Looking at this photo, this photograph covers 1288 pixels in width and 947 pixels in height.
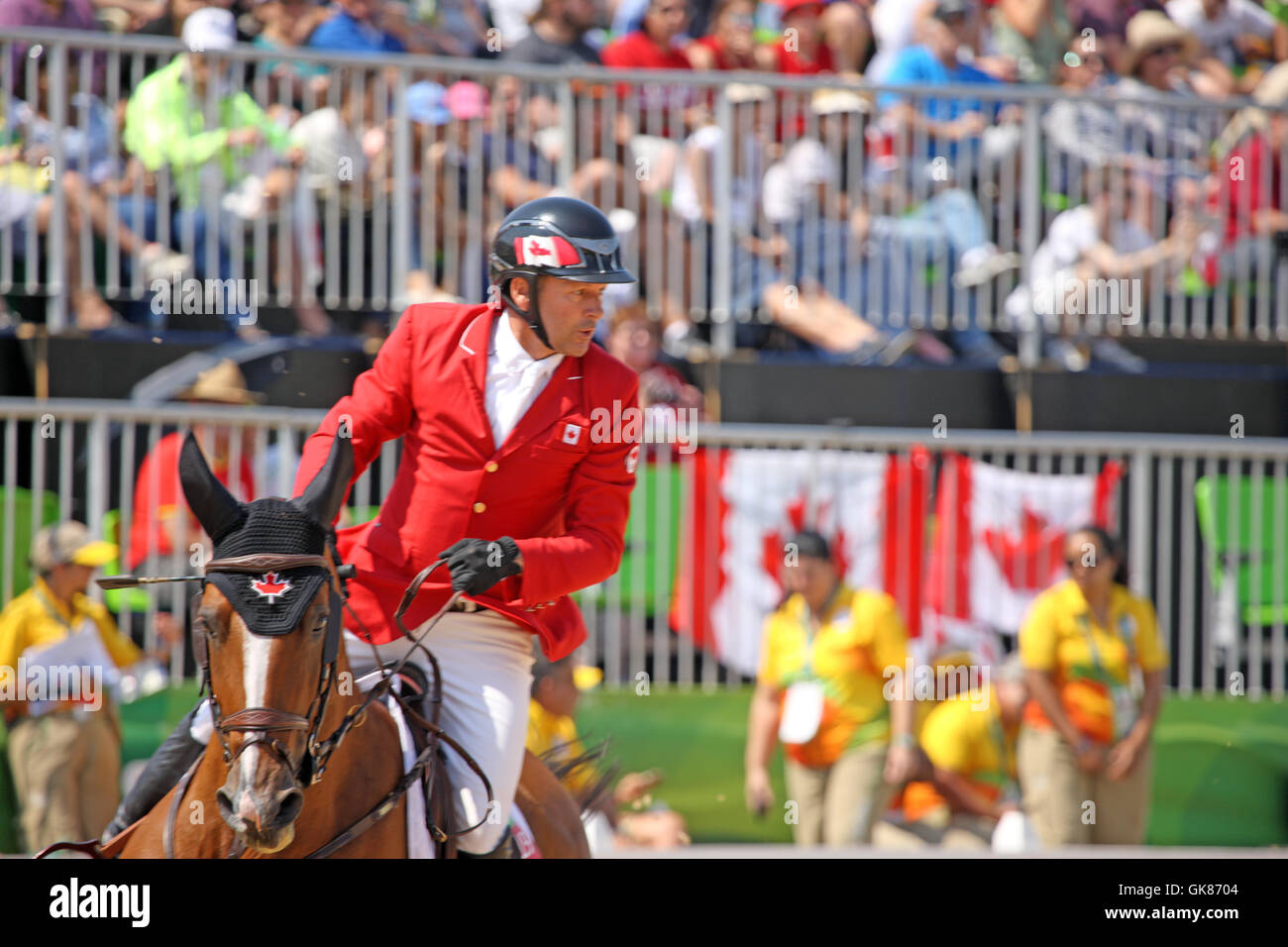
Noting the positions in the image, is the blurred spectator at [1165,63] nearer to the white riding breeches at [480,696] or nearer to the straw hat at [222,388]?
the straw hat at [222,388]

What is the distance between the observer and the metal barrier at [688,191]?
8.31 meters

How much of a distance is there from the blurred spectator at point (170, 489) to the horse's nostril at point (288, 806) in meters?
4.02

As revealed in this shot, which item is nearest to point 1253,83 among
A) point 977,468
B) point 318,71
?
point 977,468

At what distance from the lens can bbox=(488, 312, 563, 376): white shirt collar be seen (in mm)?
A: 4285

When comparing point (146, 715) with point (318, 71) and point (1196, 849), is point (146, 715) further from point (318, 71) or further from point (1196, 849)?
point (1196, 849)

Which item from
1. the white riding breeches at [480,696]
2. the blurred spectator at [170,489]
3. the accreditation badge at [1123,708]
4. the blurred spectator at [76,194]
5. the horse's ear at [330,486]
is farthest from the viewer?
the blurred spectator at [76,194]

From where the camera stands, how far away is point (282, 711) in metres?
3.30

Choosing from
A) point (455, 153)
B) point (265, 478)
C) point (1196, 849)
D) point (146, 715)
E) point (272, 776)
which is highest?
point (455, 153)

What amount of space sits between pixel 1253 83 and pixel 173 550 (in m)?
7.68

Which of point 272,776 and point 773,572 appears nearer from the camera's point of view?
point 272,776

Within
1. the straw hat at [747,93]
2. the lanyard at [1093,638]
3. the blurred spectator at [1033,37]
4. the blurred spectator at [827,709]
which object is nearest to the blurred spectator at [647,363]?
the blurred spectator at [827,709]

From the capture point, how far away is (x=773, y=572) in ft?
25.8

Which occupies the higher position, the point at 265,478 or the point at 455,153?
the point at 455,153
